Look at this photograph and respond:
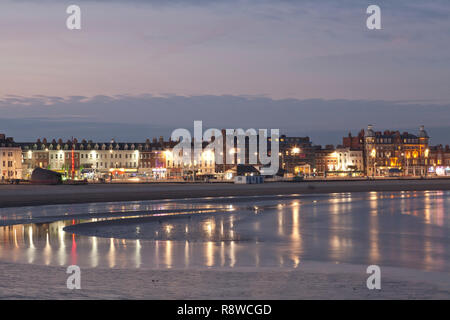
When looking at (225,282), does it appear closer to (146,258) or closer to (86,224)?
(146,258)

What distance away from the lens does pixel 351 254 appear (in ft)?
61.6

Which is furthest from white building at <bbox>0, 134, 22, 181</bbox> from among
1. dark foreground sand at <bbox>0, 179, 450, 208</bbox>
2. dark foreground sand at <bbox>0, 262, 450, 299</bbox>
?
dark foreground sand at <bbox>0, 262, 450, 299</bbox>

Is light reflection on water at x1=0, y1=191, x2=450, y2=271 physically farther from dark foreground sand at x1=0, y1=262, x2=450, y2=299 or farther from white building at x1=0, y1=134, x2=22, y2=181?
white building at x1=0, y1=134, x2=22, y2=181

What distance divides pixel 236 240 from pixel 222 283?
334 inches

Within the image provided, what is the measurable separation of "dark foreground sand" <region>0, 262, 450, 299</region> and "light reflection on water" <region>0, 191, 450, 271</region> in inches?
46.2

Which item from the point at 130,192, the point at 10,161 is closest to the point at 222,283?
the point at 130,192

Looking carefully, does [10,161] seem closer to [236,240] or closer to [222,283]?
[236,240]

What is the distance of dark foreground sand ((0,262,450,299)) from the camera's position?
12656 mm

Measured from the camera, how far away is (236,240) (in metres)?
22.4

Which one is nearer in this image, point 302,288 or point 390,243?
point 302,288

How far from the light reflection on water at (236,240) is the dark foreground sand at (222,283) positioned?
117 cm

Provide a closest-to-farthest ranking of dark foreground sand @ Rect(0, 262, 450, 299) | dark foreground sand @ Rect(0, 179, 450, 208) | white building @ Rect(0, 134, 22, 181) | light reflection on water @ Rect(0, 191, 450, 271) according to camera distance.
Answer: dark foreground sand @ Rect(0, 262, 450, 299), light reflection on water @ Rect(0, 191, 450, 271), dark foreground sand @ Rect(0, 179, 450, 208), white building @ Rect(0, 134, 22, 181)

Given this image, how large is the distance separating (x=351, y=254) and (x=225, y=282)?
240 inches
